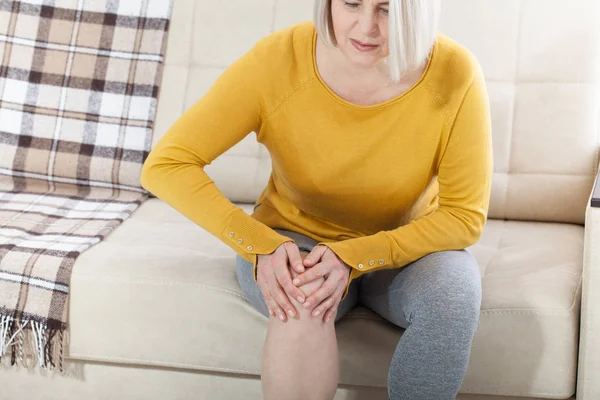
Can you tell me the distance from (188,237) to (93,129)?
0.47m

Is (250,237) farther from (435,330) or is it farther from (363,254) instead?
(435,330)

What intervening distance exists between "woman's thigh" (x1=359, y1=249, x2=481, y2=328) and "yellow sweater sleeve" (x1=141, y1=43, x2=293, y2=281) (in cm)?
26

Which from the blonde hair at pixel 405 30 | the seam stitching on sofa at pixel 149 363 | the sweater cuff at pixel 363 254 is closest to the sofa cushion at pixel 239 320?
the seam stitching on sofa at pixel 149 363

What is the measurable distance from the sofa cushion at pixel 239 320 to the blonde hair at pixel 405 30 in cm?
50

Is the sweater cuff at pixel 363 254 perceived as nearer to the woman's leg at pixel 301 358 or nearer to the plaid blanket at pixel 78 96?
the woman's leg at pixel 301 358

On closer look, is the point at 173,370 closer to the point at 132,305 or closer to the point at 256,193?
the point at 132,305

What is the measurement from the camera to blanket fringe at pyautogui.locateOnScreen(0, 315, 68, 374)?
5.87 feet

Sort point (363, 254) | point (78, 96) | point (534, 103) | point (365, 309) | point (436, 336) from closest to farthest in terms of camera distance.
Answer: point (436, 336)
point (363, 254)
point (365, 309)
point (534, 103)
point (78, 96)

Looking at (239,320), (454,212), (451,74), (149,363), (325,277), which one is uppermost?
(451,74)

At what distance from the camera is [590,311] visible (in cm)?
160

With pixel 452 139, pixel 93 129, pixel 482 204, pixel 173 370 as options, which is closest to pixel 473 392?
pixel 482 204

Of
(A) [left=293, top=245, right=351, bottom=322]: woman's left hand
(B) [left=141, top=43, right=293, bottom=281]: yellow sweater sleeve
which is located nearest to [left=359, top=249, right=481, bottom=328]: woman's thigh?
(A) [left=293, top=245, right=351, bottom=322]: woman's left hand

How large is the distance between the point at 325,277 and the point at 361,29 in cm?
44

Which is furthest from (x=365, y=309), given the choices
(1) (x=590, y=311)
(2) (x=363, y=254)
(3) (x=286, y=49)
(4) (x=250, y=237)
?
(3) (x=286, y=49)
